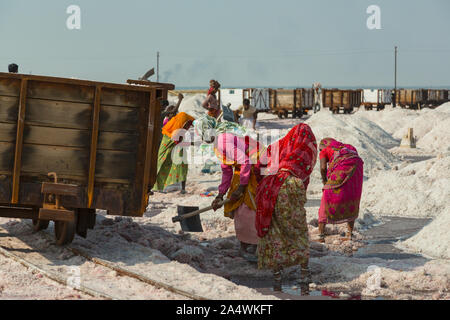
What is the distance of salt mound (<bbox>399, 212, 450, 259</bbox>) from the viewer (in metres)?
9.23

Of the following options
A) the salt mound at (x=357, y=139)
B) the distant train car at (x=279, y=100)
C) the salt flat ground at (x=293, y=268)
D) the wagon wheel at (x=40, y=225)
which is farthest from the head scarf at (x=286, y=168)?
the distant train car at (x=279, y=100)

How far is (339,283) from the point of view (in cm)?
743

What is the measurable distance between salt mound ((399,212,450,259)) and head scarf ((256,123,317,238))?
9.59ft

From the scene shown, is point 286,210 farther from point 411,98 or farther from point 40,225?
point 411,98

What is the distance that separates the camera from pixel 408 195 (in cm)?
1334

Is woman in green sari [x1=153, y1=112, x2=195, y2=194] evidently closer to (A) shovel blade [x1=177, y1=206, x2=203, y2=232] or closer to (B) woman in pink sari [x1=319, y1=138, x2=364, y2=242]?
(B) woman in pink sari [x1=319, y1=138, x2=364, y2=242]

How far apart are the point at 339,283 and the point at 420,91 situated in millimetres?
60485

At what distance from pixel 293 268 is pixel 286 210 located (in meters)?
1.36

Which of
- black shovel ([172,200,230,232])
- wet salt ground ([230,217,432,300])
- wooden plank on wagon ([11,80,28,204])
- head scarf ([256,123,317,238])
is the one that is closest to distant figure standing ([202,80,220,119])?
wet salt ground ([230,217,432,300])

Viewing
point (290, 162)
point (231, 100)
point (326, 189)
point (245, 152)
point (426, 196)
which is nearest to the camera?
point (290, 162)

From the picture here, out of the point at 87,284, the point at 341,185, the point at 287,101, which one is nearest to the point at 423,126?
the point at 287,101

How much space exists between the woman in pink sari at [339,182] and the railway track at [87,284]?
341cm
